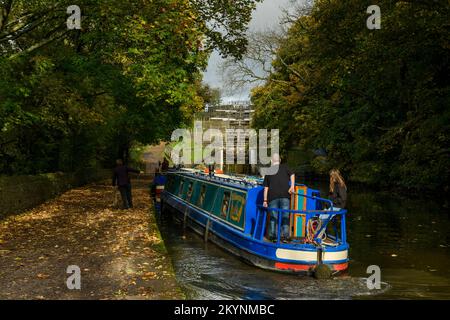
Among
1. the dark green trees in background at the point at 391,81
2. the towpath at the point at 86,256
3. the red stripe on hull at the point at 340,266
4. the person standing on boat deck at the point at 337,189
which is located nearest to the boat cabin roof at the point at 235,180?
the person standing on boat deck at the point at 337,189

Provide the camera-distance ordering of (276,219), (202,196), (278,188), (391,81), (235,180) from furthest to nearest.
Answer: (391,81)
(202,196)
(235,180)
(276,219)
(278,188)

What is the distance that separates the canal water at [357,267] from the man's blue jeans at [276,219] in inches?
37.8

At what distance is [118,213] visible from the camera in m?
17.7

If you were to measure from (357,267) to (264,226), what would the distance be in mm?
2517

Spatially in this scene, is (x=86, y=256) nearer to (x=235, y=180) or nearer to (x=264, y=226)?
(x=264, y=226)

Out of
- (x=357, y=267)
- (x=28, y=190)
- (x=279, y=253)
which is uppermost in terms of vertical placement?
(x=28, y=190)

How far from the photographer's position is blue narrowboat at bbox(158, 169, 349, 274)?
10734 mm

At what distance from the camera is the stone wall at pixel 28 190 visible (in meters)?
15.9

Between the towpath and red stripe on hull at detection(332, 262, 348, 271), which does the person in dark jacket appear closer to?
the towpath

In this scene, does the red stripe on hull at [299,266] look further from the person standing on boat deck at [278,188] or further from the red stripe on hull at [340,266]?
the person standing on boat deck at [278,188]

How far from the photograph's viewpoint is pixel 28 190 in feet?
60.4

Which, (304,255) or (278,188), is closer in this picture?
(304,255)

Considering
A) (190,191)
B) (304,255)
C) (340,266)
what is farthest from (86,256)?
(190,191)
